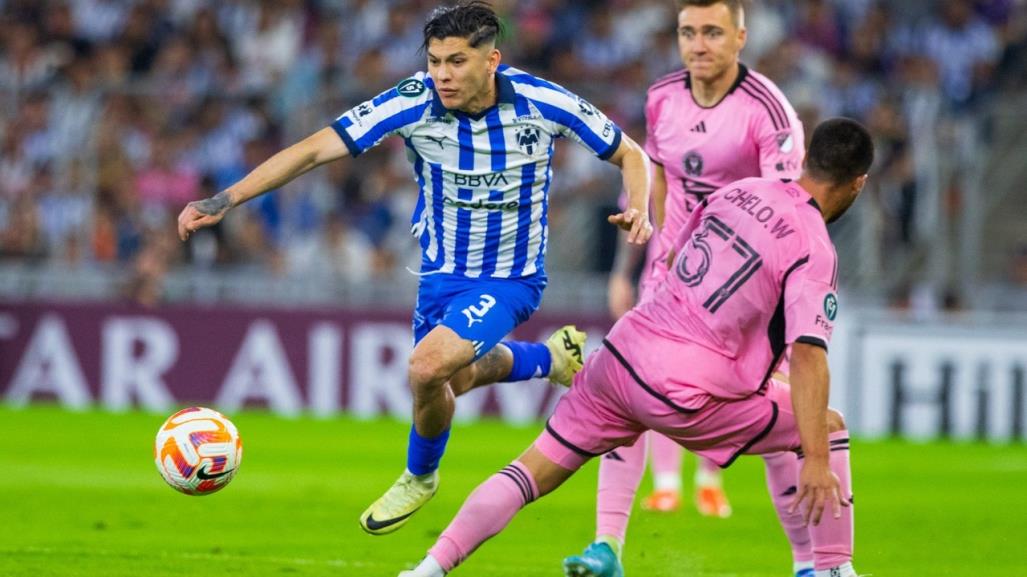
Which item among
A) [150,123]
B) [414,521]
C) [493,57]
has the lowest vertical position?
[414,521]

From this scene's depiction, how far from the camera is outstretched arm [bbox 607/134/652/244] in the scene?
7246 millimetres

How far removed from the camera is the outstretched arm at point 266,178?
23.2 ft

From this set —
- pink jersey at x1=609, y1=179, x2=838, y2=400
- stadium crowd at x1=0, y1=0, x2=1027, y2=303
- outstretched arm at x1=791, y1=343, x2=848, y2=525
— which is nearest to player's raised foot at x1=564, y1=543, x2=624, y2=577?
pink jersey at x1=609, y1=179, x2=838, y2=400

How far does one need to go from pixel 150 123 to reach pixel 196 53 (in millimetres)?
1621

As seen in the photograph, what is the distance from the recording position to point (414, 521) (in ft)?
34.4

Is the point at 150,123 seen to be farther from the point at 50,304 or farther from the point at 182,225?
the point at 182,225

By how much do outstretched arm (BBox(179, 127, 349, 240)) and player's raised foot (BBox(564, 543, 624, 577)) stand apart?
1954 mm

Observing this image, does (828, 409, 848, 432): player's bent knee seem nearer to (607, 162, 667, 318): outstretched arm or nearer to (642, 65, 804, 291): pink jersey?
(642, 65, 804, 291): pink jersey

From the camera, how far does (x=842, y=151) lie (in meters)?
6.47

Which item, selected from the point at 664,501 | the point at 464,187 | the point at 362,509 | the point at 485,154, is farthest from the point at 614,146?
the point at 362,509

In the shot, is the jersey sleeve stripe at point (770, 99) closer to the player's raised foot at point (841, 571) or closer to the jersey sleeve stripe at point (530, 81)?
the jersey sleeve stripe at point (530, 81)

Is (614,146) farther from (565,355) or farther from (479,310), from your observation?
(565,355)

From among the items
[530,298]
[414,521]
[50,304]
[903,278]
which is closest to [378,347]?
[50,304]

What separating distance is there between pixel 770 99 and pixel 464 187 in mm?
1714
